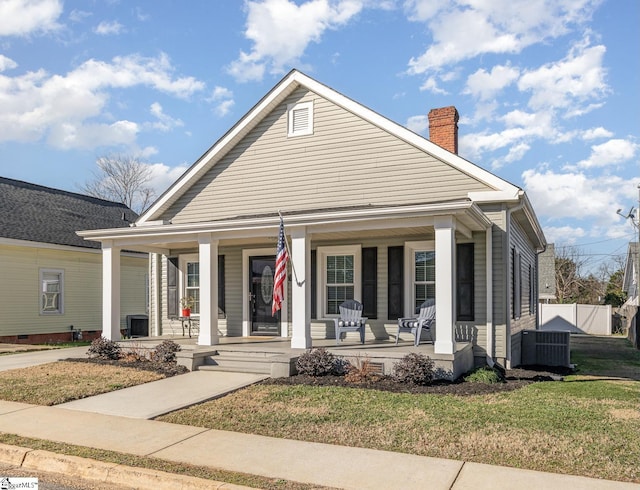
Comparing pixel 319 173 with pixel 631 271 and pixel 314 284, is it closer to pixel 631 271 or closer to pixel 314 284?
pixel 314 284

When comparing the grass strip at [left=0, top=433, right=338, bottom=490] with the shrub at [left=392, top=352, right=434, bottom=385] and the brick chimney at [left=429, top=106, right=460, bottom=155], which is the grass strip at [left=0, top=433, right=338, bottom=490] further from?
the brick chimney at [left=429, top=106, right=460, bottom=155]

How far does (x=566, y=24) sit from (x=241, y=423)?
10.1 meters

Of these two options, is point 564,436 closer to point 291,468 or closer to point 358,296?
point 291,468

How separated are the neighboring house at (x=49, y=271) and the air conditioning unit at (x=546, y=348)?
1231 centimetres

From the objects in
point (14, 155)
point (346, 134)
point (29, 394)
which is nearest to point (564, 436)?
point (29, 394)

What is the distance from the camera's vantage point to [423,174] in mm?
11758

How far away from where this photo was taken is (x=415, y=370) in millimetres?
8586

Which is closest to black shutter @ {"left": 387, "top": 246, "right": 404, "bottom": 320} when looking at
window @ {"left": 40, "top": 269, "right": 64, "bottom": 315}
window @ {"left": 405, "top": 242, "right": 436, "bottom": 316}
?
window @ {"left": 405, "top": 242, "right": 436, "bottom": 316}

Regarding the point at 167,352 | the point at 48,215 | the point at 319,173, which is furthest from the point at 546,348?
the point at 48,215

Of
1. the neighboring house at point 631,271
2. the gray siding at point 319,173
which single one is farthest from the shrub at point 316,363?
the neighboring house at point 631,271

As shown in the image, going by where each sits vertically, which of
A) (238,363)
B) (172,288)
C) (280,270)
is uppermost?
(280,270)

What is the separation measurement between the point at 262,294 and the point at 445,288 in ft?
18.1

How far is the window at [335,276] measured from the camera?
12.4m

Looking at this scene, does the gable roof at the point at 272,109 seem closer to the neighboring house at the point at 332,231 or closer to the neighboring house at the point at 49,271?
the neighboring house at the point at 332,231
